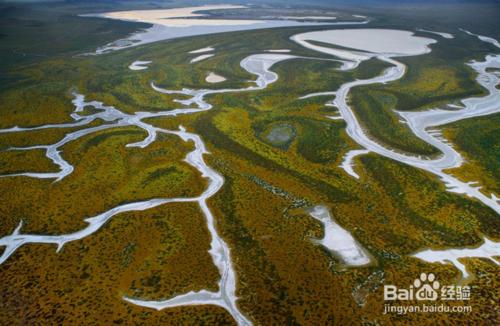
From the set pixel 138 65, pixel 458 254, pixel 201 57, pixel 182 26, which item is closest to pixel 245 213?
pixel 458 254

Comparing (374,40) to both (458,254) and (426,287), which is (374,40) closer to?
(458,254)

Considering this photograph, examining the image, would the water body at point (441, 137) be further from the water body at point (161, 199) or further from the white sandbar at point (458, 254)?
the water body at point (161, 199)

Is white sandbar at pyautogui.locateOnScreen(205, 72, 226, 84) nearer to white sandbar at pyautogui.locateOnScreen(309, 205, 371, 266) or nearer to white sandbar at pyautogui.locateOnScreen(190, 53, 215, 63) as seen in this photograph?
white sandbar at pyautogui.locateOnScreen(190, 53, 215, 63)

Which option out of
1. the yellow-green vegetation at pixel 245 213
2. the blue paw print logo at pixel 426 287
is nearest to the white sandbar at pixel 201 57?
the yellow-green vegetation at pixel 245 213

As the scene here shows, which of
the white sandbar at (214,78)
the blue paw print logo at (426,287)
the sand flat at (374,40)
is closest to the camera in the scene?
the blue paw print logo at (426,287)

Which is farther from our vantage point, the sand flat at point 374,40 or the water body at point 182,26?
the water body at point 182,26

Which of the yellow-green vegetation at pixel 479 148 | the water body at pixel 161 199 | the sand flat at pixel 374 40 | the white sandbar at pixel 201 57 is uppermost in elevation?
the sand flat at pixel 374 40
